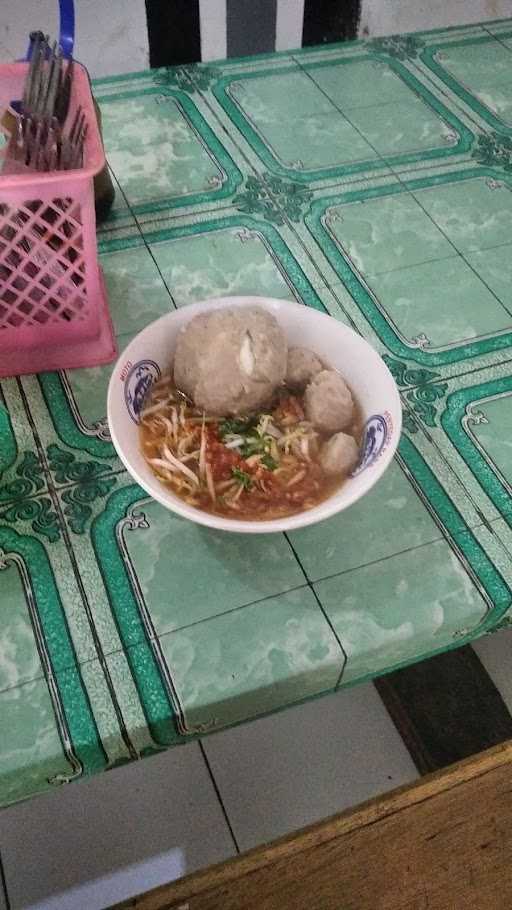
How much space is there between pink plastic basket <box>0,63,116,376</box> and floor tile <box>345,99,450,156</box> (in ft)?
2.35

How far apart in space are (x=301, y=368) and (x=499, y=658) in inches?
38.4

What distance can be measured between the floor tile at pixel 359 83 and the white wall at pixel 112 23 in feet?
1.65

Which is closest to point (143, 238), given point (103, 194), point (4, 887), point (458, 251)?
point (103, 194)

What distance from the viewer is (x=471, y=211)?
4.13 feet

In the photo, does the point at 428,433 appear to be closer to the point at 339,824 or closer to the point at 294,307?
the point at 294,307

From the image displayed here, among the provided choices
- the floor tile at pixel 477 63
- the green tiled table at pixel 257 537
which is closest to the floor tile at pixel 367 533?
the green tiled table at pixel 257 537

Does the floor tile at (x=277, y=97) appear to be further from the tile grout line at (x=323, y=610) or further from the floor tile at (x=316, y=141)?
the tile grout line at (x=323, y=610)

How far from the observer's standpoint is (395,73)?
5.17 ft

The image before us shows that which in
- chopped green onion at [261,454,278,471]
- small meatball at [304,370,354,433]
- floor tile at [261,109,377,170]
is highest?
floor tile at [261,109,377,170]

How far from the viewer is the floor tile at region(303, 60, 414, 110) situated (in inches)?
58.8

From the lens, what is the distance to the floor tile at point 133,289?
1033 mm

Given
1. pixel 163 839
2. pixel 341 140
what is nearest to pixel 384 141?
pixel 341 140

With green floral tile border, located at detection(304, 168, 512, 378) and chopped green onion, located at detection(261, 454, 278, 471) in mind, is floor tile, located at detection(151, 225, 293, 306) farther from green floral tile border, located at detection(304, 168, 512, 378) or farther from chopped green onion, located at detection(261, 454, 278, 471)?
chopped green onion, located at detection(261, 454, 278, 471)

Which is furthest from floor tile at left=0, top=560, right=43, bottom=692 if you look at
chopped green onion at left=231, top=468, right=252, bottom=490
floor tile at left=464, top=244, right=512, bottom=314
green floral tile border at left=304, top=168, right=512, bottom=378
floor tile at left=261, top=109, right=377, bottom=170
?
floor tile at left=261, top=109, right=377, bottom=170
